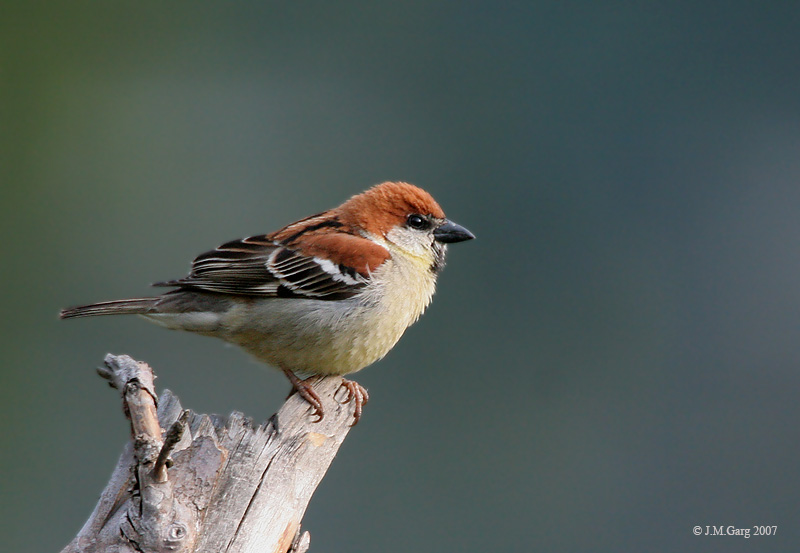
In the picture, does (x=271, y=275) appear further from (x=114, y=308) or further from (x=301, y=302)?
(x=114, y=308)

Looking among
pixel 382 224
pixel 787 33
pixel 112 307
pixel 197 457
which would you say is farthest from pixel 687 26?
pixel 197 457

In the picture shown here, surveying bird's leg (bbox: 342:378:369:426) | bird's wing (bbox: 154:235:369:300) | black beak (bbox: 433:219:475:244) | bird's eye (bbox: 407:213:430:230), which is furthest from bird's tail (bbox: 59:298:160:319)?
black beak (bbox: 433:219:475:244)

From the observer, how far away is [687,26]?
247 inches

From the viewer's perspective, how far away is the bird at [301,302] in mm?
3383

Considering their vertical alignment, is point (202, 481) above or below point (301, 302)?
below

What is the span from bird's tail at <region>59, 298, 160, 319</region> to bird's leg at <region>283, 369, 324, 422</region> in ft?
2.25

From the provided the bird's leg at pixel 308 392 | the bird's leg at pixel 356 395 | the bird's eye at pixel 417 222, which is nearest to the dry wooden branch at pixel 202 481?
the bird's leg at pixel 308 392

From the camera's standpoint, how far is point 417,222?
151 inches

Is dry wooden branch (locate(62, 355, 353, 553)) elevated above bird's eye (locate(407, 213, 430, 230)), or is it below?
below

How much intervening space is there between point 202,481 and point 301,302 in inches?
46.9

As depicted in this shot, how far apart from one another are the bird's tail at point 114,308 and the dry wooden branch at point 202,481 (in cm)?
67

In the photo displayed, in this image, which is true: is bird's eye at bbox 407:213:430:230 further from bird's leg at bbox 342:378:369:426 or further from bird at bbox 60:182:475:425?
bird's leg at bbox 342:378:369:426

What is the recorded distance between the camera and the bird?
3383 mm

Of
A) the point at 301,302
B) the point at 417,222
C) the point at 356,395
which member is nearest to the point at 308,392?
the point at 356,395
